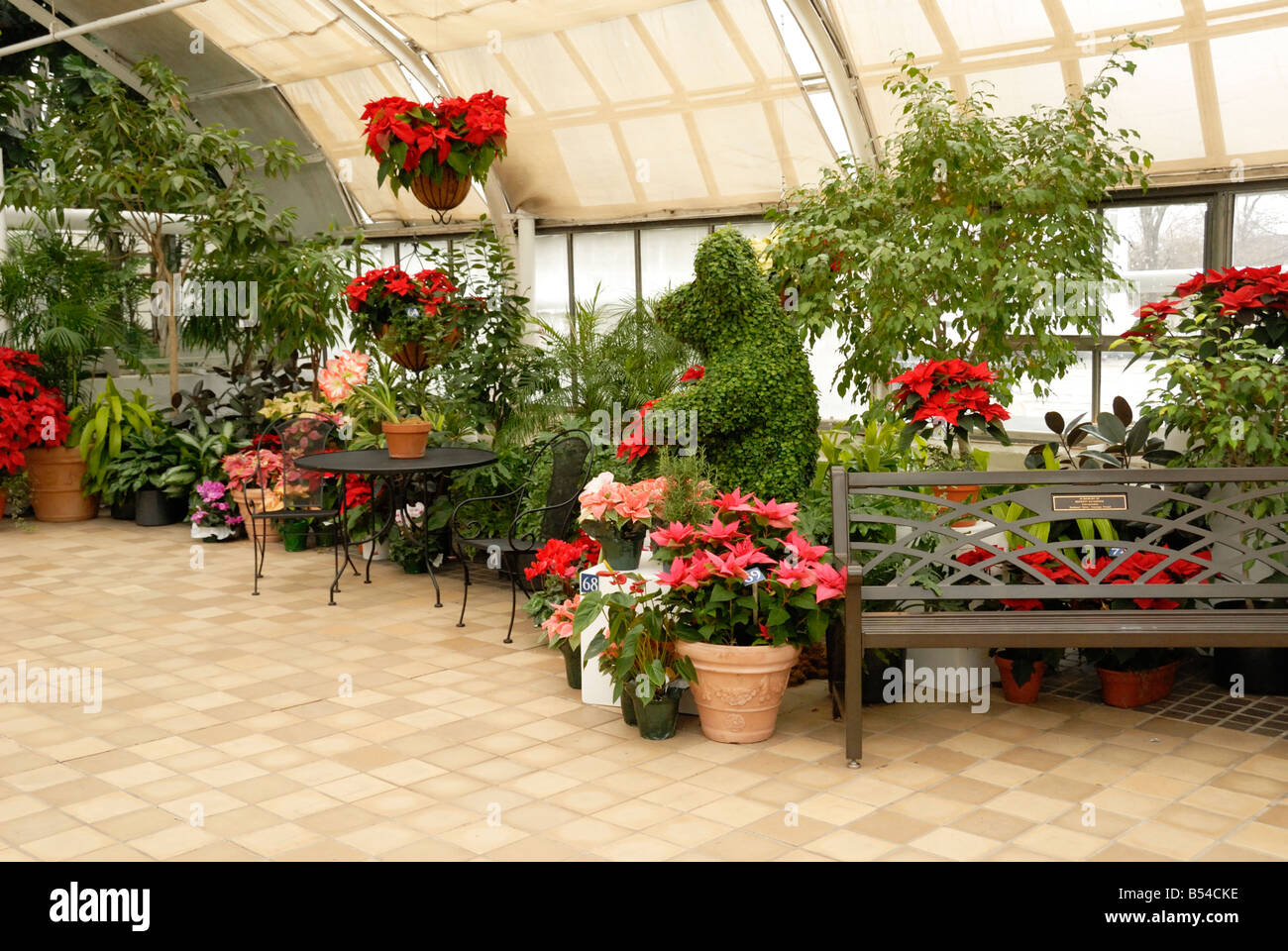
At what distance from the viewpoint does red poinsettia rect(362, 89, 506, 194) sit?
233 inches

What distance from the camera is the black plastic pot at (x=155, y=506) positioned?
8766mm

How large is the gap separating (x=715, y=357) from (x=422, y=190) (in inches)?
81.4

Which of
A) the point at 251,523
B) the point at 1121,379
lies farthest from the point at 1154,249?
the point at 251,523

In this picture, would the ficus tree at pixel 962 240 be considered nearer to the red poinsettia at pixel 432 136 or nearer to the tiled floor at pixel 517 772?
the red poinsettia at pixel 432 136

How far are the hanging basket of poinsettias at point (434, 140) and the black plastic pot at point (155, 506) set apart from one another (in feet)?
12.5

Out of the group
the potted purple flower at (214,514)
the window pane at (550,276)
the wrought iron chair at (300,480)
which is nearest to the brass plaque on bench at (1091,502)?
the wrought iron chair at (300,480)

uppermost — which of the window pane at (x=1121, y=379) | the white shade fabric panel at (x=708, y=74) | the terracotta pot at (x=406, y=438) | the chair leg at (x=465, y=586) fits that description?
the white shade fabric panel at (x=708, y=74)

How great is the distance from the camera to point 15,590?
6840mm

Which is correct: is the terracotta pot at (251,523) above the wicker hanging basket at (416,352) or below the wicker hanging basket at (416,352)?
below

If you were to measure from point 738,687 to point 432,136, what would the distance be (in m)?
3.21

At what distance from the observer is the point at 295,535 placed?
7.91 metres

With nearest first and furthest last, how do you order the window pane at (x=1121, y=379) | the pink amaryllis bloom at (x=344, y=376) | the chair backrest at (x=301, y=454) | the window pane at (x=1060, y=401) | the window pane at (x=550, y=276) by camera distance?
the chair backrest at (x=301, y=454)
the pink amaryllis bloom at (x=344, y=376)
the window pane at (x=1121, y=379)
the window pane at (x=1060, y=401)
the window pane at (x=550, y=276)

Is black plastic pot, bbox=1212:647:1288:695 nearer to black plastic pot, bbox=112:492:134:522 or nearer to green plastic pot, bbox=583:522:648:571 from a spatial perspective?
green plastic pot, bbox=583:522:648:571

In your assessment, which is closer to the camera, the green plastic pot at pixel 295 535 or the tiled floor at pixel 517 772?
the tiled floor at pixel 517 772
